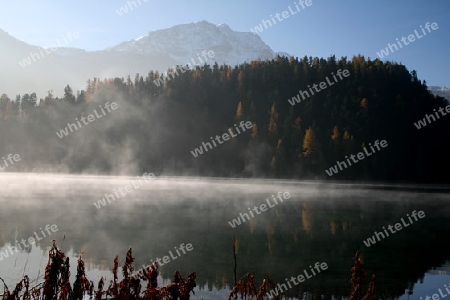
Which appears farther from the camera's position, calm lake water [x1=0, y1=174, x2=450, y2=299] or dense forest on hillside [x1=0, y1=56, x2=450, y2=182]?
dense forest on hillside [x1=0, y1=56, x2=450, y2=182]

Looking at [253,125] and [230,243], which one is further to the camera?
[253,125]

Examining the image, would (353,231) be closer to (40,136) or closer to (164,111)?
(164,111)

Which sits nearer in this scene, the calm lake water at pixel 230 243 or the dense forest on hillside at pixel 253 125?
the calm lake water at pixel 230 243

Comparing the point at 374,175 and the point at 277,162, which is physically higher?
the point at 277,162

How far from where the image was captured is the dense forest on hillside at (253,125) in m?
150

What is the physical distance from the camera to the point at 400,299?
53.2 feet

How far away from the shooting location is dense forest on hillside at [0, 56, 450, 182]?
15038 centimetres

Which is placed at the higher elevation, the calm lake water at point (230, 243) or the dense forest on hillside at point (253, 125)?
the dense forest on hillside at point (253, 125)

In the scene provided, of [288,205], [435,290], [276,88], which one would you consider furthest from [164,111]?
[435,290]

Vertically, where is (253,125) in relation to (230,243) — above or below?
above

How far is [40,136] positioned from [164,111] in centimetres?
5301

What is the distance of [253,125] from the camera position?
166m

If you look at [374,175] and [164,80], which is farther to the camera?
[164,80]

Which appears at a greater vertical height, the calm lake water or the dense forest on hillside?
the dense forest on hillside
